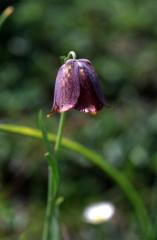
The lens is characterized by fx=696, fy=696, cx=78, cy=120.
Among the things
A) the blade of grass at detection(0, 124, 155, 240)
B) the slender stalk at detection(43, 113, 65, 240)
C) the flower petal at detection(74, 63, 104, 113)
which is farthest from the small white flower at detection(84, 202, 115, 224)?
the flower petal at detection(74, 63, 104, 113)

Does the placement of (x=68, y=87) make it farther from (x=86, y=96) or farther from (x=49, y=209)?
(x=49, y=209)

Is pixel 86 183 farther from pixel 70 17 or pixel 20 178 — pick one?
pixel 70 17

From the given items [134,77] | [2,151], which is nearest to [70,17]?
[134,77]

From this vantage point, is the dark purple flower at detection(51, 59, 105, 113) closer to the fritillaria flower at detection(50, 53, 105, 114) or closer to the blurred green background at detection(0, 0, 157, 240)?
the fritillaria flower at detection(50, 53, 105, 114)

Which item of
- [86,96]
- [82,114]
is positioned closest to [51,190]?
[86,96]

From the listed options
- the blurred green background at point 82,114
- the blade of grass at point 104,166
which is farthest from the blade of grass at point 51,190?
the blurred green background at point 82,114

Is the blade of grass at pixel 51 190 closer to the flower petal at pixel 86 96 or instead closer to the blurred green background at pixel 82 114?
the flower petal at pixel 86 96
